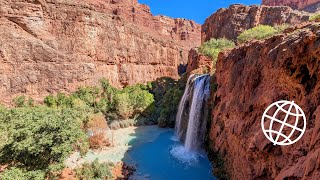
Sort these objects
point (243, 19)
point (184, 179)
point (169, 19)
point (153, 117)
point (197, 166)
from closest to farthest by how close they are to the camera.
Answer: point (184, 179) < point (197, 166) < point (153, 117) < point (243, 19) < point (169, 19)

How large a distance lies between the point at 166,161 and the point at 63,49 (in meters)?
22.2

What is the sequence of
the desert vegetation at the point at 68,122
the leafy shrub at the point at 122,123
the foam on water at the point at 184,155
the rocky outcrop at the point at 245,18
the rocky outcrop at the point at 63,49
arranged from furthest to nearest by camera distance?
the rocky outcrop at the point at 245,18 → the leafy shrub at the point at 122,123 → the rocky outcrop at the point at 63,49 → the foam on water at the point at 184,155 → the desert vegetation at the point at 68,122

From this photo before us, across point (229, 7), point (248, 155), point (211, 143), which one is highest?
point (229, 7)

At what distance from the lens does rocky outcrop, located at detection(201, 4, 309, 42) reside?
40.8m

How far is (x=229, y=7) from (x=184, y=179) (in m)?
45.2

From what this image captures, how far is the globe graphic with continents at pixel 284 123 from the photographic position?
757 cm

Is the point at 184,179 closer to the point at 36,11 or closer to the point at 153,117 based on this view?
the point at 153,117

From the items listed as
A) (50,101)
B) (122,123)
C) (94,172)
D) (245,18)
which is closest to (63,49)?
(50,101)

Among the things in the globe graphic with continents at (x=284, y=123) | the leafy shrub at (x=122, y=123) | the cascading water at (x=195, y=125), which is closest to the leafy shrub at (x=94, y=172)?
the cascading water at (x=195, y=125)

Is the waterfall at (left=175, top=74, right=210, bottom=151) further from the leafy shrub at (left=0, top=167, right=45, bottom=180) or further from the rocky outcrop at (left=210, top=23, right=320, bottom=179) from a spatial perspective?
the leafy shrub at (left=0, top=167, right=45, bottom=180)

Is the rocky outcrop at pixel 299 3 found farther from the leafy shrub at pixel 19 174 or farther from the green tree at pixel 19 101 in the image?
the leafy shrub at pixel 19 174

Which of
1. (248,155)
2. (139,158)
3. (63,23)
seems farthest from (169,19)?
(248,155)

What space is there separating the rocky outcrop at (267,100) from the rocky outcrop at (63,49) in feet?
75.2

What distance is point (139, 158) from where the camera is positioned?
19562 mm
